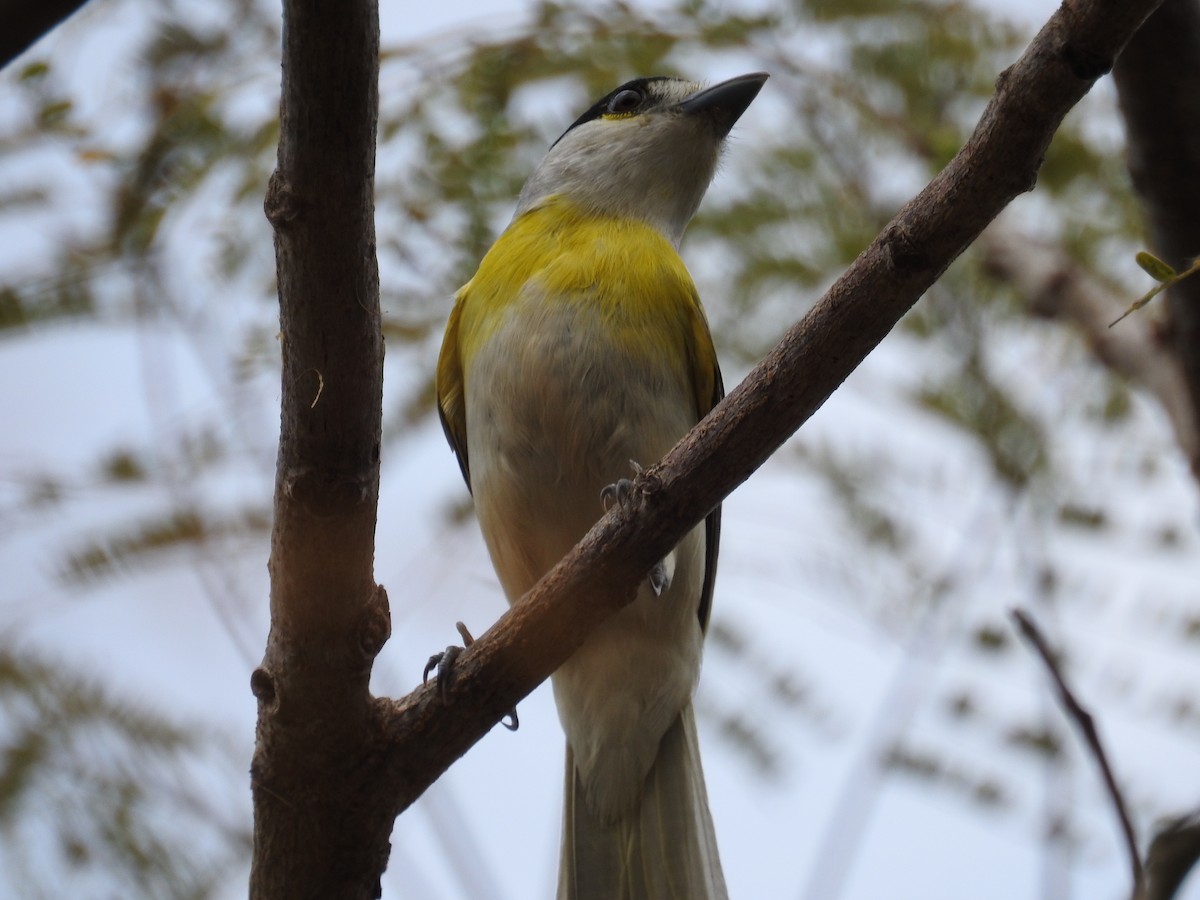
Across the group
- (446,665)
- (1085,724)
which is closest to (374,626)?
Result: (446,665)

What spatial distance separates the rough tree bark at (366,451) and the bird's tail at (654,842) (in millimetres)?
1077

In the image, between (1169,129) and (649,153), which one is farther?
(649,153)

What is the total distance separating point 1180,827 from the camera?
148 cm

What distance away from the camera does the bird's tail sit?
11.6 feet

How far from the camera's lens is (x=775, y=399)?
7.85 feet

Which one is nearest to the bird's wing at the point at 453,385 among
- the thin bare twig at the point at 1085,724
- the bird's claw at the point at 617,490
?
the bird's claw at the point at 617,490

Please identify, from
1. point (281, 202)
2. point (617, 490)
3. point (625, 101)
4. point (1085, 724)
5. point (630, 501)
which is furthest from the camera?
point (625, 101)

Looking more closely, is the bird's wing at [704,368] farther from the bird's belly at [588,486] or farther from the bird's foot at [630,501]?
the bird's foot at [630,501]

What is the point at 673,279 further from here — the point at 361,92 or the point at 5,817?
the point at 5,817

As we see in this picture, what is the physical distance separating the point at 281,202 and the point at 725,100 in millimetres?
2483

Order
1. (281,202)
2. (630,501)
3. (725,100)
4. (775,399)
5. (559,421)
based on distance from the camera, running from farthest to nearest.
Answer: (725,100), (559,421), (630,501), (775,399), (281,202)

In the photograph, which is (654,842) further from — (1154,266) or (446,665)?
(1154,266)

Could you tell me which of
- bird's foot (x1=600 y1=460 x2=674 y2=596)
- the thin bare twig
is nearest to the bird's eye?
bird's foot (x1=600 y1=460 x2=674 y2=596)

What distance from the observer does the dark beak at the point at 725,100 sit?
4316 millimetres
